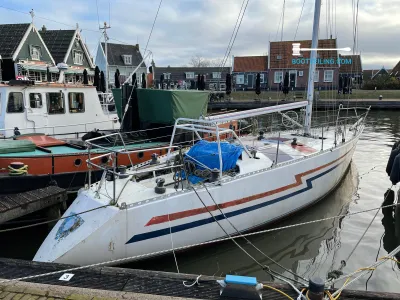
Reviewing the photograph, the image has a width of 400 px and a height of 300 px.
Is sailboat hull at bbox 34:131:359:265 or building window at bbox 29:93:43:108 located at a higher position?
building window at bbox 29:93:43:108

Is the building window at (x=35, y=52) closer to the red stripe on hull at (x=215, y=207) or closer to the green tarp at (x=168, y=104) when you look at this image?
the green tarp at (x=168, y=104)

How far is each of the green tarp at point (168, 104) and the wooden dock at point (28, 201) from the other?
3.95 m

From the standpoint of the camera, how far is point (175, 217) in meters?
5.87

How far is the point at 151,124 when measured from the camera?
10992 mm

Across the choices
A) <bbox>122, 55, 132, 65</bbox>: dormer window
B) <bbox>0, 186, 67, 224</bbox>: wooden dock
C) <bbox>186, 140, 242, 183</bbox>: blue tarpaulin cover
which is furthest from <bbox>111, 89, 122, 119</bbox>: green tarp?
<bbox>122, 55, 132, 65</bbox>: dormer window

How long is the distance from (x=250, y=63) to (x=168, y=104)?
4361cm

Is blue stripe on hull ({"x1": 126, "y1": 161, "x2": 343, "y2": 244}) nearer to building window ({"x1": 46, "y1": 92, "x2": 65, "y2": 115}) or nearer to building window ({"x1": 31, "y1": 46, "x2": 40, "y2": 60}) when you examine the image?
building window ({"x1": 46, "y1": 92, "x2": 65, "y2": 115})

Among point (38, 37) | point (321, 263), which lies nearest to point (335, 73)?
point (38, 37)

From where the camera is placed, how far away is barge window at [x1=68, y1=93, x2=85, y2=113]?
1169 centimetres

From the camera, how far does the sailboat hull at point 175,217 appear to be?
5.36 meters

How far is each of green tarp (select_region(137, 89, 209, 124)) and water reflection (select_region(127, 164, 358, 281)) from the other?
4.54 m

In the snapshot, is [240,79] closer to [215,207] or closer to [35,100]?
[35,100]

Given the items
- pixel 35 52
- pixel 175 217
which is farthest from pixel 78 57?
pixel 175 217

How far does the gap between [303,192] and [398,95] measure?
3859 cm
